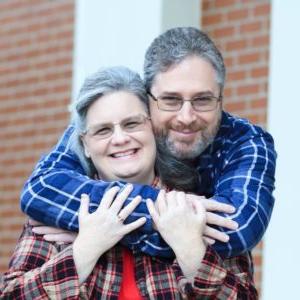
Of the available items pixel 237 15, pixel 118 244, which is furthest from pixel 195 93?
pixel 237 15

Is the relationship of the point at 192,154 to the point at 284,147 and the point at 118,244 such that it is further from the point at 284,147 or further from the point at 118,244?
the point at 284,147

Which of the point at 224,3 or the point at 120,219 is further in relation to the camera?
the point at 224,3

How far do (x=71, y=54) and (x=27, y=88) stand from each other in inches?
18.6

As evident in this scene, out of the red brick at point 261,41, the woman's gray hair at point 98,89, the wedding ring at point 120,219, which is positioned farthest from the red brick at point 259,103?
the wedding ring at point 120,219

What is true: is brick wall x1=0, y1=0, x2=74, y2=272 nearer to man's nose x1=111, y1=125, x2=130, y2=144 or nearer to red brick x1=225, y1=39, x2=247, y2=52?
red brick x1=225, y1=39, x2=247, y2=52

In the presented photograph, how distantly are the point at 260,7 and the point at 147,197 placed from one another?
10.2 feet

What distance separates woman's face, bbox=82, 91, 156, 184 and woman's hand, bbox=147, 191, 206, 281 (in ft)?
0.58

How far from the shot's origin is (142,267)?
10.1 feet

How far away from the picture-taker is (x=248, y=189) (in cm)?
314

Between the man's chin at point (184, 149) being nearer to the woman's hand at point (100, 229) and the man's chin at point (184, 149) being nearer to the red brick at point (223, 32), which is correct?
the woman's hand at point (100, 229)

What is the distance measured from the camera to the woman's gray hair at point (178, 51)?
3279 millimetres

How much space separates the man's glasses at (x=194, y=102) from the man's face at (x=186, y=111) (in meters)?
0.01

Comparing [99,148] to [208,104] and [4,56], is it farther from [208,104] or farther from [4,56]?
[4,56]

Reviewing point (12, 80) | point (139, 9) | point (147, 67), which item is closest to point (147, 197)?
point (147, 67)
